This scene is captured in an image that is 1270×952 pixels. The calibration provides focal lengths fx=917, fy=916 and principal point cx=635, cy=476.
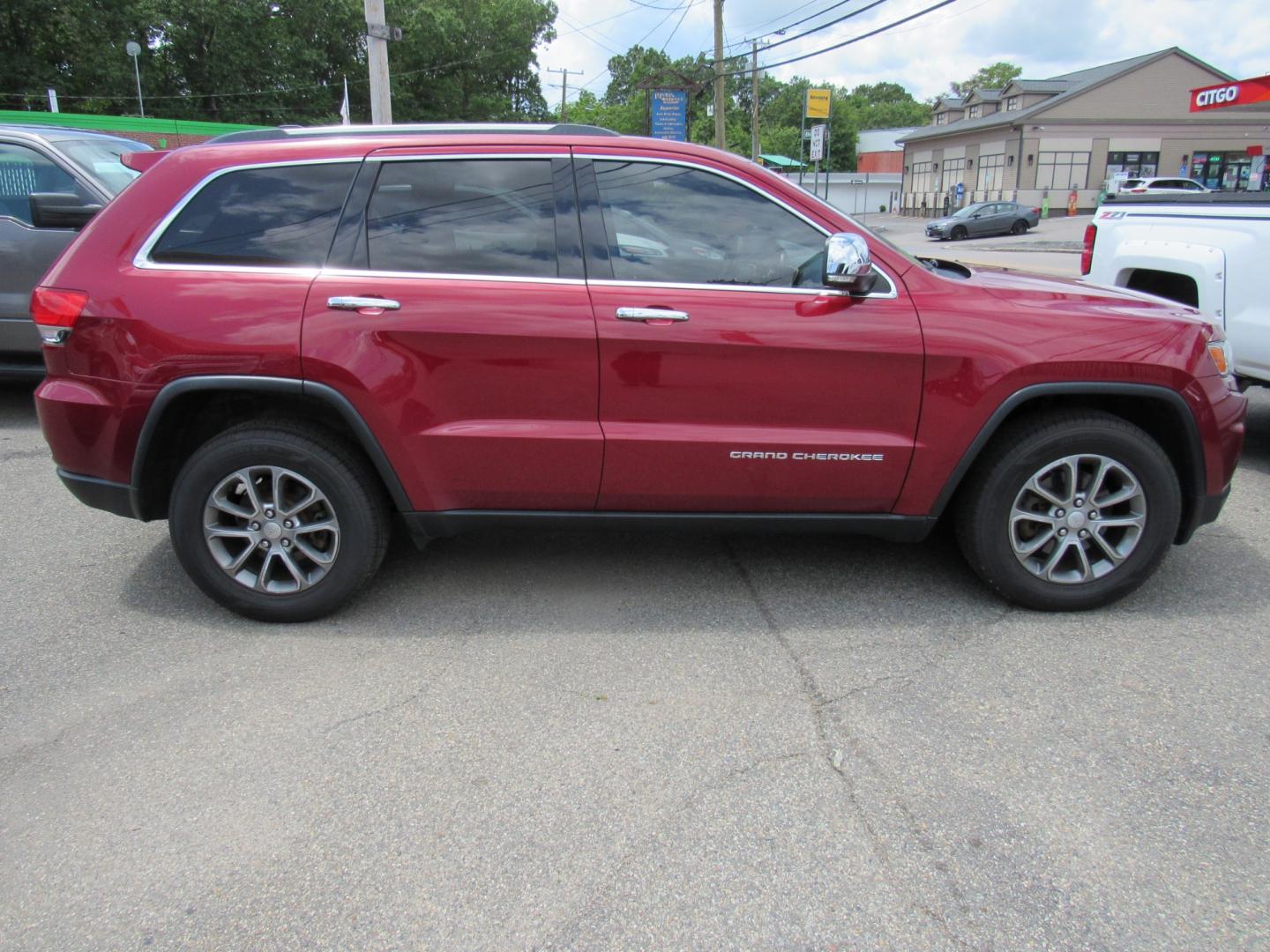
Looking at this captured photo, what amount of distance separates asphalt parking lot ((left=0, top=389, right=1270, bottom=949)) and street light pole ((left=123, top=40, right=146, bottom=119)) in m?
38.6

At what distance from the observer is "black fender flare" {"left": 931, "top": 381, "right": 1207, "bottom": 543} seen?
11.3ft

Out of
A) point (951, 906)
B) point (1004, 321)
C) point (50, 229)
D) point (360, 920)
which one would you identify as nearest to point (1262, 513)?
point (1004, 321)

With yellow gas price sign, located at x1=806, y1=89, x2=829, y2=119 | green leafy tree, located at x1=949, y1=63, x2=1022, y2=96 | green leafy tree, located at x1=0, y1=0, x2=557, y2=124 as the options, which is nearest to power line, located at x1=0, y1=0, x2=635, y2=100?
green leafy tree, located at x1=0, y1=0, x2=557, y2=124

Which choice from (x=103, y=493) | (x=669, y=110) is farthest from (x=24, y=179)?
(x=669, y=110)

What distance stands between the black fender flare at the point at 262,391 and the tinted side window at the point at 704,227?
115 cm

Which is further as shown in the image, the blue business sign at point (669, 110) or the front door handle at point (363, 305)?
the blue business sign at point (669, 110)

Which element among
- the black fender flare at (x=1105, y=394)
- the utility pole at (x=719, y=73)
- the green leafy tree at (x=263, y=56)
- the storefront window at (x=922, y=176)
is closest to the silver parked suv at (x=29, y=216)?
the black fender flare at (x=1105, y=394)

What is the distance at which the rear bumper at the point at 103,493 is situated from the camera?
139 inches

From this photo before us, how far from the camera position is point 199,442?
3.68 metres

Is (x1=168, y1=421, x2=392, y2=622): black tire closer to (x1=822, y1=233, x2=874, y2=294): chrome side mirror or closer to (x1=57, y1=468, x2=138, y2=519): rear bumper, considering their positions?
(x1=57, y1=468, x2=138, y2=519): rear bumper

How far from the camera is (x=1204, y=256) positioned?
5.61 metres

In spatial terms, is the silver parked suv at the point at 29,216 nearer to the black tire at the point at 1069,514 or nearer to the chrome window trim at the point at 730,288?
the chrome window trim at the point at 730,288

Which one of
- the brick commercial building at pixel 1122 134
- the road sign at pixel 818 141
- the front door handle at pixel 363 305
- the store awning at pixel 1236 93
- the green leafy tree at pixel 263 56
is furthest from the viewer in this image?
the brick commercial building at pixel 1122 134

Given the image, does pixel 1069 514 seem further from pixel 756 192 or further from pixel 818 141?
pixel 818 141
